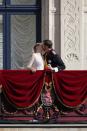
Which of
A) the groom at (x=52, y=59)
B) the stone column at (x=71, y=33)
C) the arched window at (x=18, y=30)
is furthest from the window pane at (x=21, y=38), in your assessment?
the groom at (x=52, y=59)

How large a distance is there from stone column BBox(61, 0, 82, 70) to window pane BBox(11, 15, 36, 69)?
134cm

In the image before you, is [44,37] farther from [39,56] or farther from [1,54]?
[39,56]

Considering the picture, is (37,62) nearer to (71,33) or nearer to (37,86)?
(37,86)

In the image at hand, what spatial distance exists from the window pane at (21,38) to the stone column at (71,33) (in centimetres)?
134

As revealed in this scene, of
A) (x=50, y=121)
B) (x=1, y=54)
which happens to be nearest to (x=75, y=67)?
(x=1, y=54)

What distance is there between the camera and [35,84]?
1488 centimetres

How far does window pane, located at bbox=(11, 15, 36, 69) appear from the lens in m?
19.2

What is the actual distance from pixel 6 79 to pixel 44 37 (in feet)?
13.6

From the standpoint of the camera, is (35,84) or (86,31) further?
(86,31)

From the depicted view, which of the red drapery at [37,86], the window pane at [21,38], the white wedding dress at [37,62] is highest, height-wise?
the window pane at [21,38]

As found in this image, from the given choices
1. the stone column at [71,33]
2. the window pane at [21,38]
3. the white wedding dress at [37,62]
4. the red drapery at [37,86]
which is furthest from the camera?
the window pane at [21,38]

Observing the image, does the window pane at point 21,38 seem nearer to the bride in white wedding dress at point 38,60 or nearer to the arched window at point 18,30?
the arched window at point 18,30

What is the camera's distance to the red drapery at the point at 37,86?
1484 cm

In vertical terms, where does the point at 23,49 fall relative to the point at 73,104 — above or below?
above
